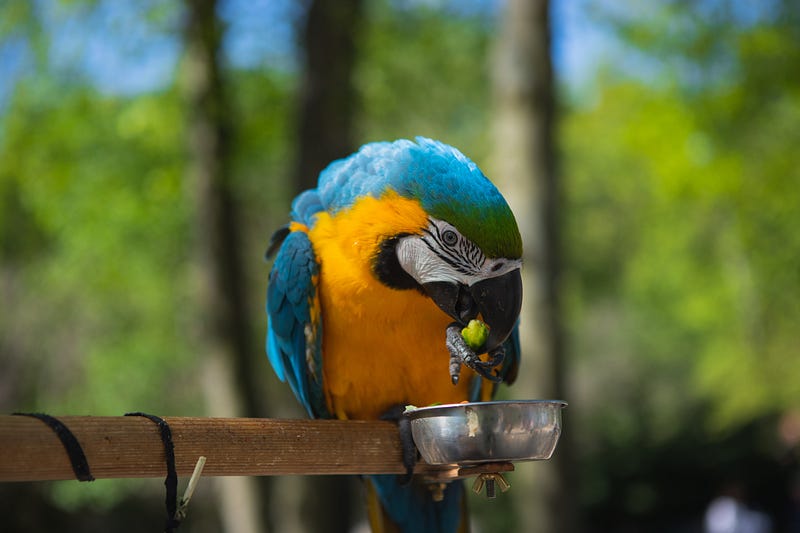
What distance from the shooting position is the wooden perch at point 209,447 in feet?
5.72

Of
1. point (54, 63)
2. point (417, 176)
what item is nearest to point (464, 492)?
point (417, 176)

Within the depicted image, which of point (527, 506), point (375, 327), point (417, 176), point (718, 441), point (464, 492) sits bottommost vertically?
point (718, 441)

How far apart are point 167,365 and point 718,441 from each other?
9.32 meters

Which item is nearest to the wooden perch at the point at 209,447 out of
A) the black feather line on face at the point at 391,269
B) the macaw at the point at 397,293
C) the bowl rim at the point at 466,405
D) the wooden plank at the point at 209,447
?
the wooden plank at the point at 209,447

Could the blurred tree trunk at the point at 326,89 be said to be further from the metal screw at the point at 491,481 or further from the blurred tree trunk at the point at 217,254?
the metal screw at the point at 491,481

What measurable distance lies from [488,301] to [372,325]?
477 millimetres

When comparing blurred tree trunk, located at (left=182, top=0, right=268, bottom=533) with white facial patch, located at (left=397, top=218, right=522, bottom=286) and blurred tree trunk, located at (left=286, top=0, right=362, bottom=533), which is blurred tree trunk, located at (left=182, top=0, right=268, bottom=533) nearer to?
blurred tree trunk, located at (left=286, top=0, right=362, bottom=533)

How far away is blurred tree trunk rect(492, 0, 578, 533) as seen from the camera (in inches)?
228

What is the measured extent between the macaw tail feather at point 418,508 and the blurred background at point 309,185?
2.88m

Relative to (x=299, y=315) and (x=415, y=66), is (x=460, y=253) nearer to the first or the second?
(x=299, y=315)

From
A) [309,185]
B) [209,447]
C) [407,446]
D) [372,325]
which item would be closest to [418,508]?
[407,446]

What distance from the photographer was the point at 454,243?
237 cm

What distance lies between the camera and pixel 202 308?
8.31m

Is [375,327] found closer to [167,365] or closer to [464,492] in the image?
[464,492]
